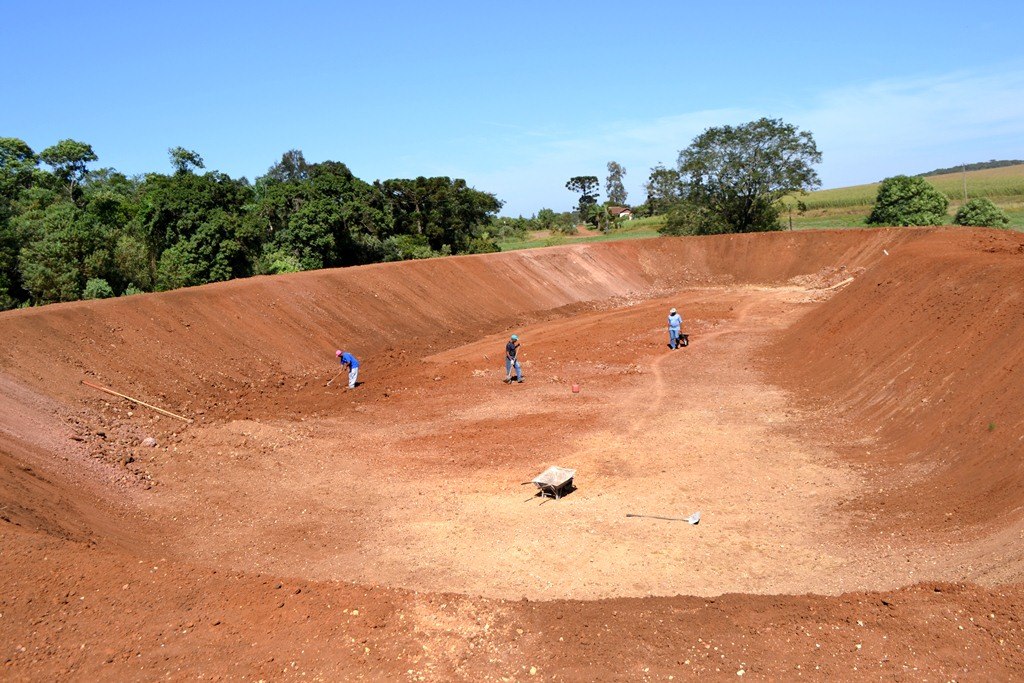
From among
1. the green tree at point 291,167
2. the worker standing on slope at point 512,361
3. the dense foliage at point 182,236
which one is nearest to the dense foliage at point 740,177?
the dense foliage at point 182,236

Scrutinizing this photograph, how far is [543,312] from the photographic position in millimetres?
36031

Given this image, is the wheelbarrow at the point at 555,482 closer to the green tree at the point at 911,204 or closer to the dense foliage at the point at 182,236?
the dense foliage at the point at 182,236

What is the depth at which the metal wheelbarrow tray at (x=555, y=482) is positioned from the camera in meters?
12.9

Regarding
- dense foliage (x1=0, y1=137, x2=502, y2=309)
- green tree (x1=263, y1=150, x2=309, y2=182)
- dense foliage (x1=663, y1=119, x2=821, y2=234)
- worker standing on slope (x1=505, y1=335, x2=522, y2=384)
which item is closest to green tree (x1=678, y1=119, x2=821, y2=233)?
dense foliage (x1=663, y1=119, x2=821, y2=234)

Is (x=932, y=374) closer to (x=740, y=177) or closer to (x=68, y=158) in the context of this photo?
(x=740, y=177)

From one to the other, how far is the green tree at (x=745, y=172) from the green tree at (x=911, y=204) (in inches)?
217

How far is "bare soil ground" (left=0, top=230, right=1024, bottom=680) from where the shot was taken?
8.29 meters

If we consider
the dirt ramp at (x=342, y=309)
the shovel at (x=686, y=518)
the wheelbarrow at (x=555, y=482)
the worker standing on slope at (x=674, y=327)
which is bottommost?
the shovel at (x=686, y=518)

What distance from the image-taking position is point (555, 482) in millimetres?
12867

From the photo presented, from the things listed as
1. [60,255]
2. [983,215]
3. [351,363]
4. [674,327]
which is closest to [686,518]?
[351,363]

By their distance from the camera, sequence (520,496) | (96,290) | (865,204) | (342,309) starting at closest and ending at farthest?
(520,496) → (342,309) → (96,290) → (865,204)

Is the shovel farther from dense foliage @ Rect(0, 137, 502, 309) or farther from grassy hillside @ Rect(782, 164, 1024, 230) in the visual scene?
grassy hillside @ Rect(782, 164, 1024, 230)

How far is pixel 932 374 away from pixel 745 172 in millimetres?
38763

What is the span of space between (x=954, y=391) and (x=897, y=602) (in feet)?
25.6
